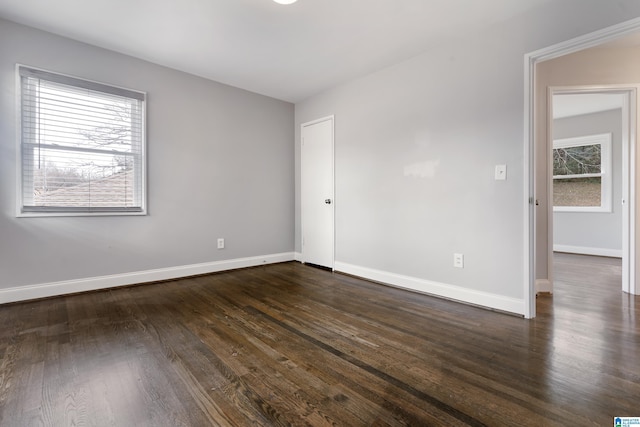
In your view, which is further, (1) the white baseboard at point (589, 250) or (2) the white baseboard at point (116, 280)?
(1) the white baseboard at point (589, 250)

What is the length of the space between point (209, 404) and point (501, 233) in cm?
247

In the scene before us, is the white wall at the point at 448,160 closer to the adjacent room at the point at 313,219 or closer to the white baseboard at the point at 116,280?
the adjacent room at the point at 313,219

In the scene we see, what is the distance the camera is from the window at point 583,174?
507cm

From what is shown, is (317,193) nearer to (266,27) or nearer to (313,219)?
(313,219)

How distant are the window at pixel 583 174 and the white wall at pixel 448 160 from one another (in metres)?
4.31

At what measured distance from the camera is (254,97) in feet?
13.6

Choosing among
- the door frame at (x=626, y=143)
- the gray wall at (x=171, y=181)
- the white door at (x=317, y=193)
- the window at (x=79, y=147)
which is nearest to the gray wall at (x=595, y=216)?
the door frame at (x=626, y=143)

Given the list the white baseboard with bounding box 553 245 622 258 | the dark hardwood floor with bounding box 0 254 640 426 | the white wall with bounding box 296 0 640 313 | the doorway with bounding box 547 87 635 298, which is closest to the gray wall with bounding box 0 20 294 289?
the dark hardwood floor with bounding box 0 254 640 426

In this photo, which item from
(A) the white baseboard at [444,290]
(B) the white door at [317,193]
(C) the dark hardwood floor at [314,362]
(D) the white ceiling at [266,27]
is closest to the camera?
(C) the dark hardwood floor at [314,362]

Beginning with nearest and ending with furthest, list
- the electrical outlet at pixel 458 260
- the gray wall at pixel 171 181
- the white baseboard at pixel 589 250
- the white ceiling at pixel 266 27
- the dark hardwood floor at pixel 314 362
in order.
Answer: the dark hardwood floor at pixel 314 362 → the white ceiling at pixel 266 27 → the gray wall at pixel 171 181 → the electrical outlet at pixel 458 260 → the white baseboard at pixel 589 250

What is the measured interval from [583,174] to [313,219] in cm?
522

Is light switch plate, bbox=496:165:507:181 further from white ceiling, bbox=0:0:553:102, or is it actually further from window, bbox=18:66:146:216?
window, bbox=18:66:146:216

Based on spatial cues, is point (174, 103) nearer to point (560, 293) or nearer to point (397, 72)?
point (397, 72)

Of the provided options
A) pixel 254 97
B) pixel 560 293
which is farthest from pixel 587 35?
pixel 254 97
